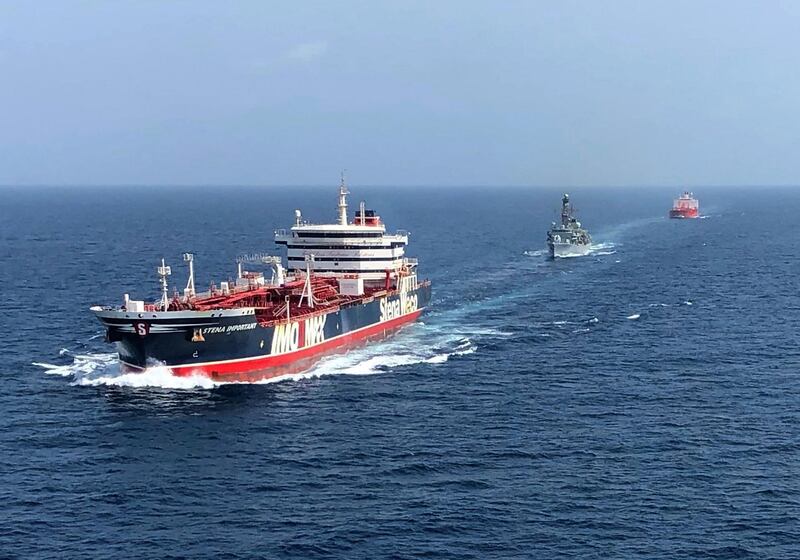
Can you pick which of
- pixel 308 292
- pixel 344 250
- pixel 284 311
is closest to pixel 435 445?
pixel 284 311

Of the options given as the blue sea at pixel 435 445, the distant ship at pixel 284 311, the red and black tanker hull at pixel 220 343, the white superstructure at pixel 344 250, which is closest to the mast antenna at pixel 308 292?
the distant ship at pixel 284 311

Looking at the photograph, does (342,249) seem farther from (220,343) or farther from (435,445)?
(435,445)

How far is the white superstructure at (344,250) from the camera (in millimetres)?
97062

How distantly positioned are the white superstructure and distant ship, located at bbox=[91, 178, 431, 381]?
10cm

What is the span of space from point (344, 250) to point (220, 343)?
3031 centimetres

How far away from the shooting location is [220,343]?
69188 mm

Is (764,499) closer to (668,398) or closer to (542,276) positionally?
(668,398)

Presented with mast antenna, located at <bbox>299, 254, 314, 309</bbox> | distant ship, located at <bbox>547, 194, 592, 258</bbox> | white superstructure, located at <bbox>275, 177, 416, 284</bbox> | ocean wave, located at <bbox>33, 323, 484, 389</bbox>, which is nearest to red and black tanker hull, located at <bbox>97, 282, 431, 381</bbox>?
ocean wave, located at <bbox>33, 323, 484, 389</bbox>

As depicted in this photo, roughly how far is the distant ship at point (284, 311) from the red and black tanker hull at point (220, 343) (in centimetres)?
7

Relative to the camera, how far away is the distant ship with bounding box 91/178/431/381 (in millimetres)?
67688

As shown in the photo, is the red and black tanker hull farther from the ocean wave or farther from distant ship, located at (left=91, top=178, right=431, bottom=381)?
the ocean wave

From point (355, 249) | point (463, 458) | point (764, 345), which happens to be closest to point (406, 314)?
point (355, 249)

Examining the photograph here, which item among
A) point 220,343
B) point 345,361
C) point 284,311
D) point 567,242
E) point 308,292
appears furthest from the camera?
point 567,242

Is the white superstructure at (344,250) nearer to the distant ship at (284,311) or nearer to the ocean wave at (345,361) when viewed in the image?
the distant ship at (284,311)
